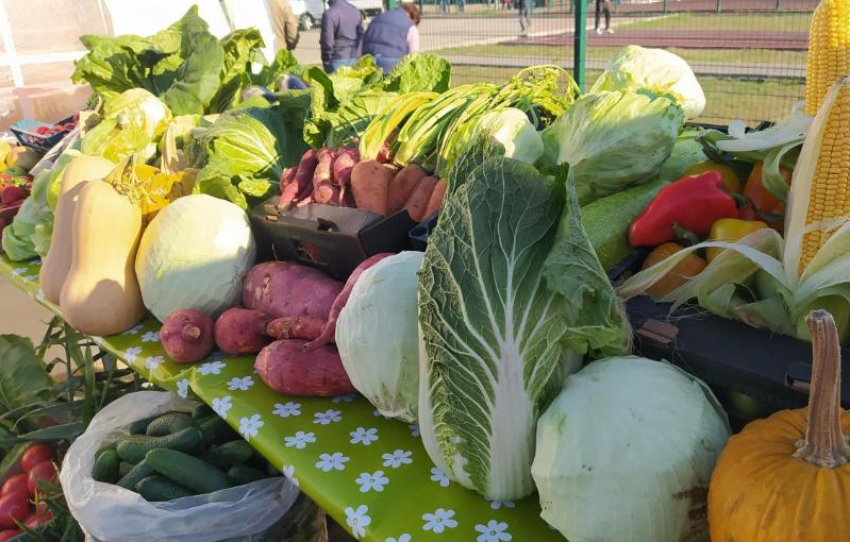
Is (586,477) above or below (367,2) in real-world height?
below

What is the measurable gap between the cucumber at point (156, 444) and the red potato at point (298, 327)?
0.39 m

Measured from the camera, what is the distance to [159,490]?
5.50 feet

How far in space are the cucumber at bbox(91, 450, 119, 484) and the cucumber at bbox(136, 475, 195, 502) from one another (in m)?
0.15

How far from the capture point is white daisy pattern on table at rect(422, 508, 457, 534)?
4.01 feet

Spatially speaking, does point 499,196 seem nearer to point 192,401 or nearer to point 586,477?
point 586,477

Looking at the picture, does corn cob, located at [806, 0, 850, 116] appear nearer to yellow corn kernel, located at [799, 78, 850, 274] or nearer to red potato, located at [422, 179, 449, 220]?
yellow corn kernel, located at [799, 78, 850, 274]


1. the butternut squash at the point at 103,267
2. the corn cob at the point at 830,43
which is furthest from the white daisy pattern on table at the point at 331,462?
the corn cob at the point at 830,43

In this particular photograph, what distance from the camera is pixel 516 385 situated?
1127mm

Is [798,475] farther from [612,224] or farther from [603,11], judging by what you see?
[603,11]

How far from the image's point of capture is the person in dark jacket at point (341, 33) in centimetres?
710

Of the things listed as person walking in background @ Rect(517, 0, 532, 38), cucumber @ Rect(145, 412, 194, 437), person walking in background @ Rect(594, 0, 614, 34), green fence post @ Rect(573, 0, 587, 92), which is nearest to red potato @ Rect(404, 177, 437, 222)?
cucumber @ Rect(145, 412, 194, 437)

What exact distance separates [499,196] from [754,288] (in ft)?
1.98

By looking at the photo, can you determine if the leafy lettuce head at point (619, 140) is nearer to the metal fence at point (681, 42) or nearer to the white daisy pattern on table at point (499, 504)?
the white daisy pattern on table at point (499, 504)

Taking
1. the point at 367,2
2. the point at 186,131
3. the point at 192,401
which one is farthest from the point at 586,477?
the point at 367,2
